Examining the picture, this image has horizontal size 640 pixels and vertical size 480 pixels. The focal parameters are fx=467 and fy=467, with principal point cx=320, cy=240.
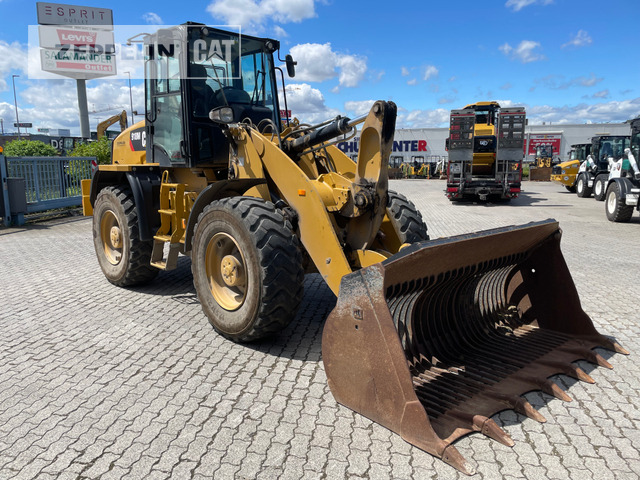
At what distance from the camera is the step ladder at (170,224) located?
5270mm

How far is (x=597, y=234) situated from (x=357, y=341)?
1018cm

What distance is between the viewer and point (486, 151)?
18453 mm

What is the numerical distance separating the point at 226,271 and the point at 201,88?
229 centimetres

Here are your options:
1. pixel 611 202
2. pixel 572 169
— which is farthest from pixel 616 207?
pixel 572 169

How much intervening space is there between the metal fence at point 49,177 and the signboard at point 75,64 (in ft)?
88.6

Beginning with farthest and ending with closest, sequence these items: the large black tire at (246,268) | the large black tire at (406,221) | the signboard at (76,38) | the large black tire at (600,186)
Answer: the signboard at (76,38), the large black tire at (600,186), the large black tire at (406,221), the large black tire at (246,268)

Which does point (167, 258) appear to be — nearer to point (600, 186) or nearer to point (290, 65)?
point (290, 65)

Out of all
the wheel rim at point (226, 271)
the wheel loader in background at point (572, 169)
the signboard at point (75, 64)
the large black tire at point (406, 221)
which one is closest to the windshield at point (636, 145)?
the large black tire at point (406, 221)

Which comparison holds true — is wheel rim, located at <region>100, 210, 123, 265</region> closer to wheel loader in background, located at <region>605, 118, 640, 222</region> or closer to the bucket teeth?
the bucket teeth

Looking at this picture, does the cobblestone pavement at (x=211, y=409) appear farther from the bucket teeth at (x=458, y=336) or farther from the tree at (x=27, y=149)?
the tree at (x=27, y=149)

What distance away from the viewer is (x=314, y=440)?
9.39 feet

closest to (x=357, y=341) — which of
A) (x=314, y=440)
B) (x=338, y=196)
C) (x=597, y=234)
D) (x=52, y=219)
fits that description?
(x=314, y=440)

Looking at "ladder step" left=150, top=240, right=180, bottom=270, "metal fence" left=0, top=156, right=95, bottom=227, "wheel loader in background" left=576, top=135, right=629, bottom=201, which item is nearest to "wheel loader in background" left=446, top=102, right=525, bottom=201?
"wheel loader in background" left=576, top=135, right=629, bottom=201

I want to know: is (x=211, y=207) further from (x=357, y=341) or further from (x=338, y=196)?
(x=357, y=341)
